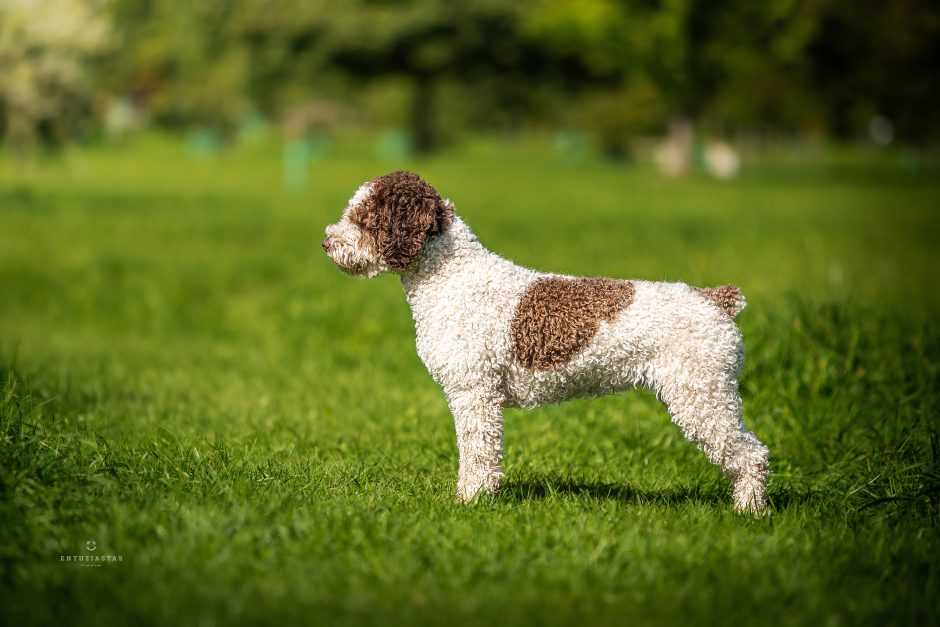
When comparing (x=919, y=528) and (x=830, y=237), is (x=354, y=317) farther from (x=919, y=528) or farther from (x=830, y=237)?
(x=830, y=237)

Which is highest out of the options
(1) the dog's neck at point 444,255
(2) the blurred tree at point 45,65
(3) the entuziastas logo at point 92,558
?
(2) the blurred tree at point 45,65

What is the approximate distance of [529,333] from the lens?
5.82 m

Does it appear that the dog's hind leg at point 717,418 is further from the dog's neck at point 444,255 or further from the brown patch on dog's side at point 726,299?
the dog's neck at point 444,255

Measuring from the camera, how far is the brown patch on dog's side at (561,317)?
5.73 metres

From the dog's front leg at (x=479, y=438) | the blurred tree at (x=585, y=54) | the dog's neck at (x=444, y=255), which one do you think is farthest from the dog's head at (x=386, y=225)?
the blurred tree at (x=585, y=54)

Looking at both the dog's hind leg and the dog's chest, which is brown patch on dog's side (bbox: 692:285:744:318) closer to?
the dog's hind leg

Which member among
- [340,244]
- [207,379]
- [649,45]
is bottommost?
[207,379]

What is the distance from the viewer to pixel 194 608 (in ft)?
14.4

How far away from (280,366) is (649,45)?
37.0 meters

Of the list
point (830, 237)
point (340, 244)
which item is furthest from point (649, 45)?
point (340, 244)

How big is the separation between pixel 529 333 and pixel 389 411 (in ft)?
12.2

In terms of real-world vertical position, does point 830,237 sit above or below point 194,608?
above

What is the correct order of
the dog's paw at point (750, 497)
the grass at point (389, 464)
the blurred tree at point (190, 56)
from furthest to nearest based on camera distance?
the blurred tree at point (190, 56) → the dog's paw at point (750, 497) → the grass at point (389, 464)

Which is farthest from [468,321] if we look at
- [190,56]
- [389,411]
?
[190,56]
